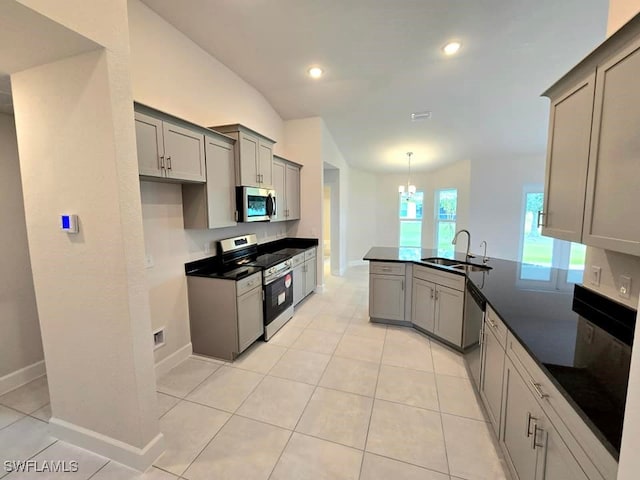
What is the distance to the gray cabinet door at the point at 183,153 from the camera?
2.21m

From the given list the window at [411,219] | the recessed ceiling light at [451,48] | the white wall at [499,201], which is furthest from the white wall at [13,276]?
the window at [411,219]

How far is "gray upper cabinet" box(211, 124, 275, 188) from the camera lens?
301 cm

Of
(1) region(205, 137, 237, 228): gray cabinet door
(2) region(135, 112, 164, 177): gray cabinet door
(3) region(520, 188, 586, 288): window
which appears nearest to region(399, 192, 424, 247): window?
(3) region(520, 188, 586, 288): window

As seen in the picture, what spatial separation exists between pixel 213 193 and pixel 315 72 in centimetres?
211

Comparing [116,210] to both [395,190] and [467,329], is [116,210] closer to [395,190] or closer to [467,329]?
[467,329]

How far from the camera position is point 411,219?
7.88 metres

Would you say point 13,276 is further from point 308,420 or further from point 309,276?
point 309,276

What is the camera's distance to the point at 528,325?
1485 mm

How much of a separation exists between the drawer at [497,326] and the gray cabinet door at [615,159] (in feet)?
2.11

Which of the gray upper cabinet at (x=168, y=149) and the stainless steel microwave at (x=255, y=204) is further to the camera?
the stainless steel microwave at (x=255, y=204)

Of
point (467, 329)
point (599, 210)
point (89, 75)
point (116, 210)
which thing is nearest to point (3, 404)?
point (116, 210)

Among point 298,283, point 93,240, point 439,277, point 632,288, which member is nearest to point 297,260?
point 298,283

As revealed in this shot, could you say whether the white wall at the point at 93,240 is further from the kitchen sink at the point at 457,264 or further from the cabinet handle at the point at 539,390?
the kitchen sink at the point at 457,264

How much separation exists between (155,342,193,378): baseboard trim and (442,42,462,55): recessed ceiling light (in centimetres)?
419
